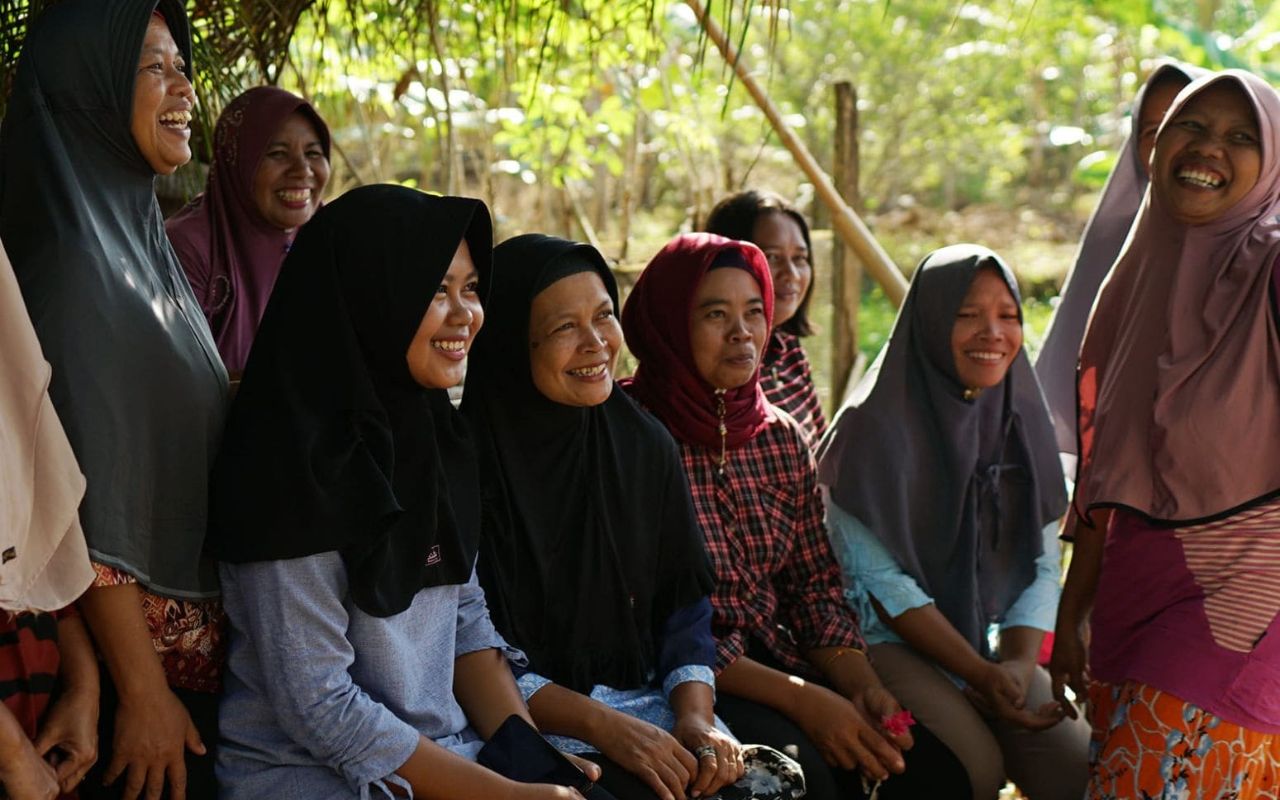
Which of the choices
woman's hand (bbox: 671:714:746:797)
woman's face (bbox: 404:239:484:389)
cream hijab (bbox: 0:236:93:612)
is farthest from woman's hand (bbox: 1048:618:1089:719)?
cream hijab (bbox: 0:236:93:612)

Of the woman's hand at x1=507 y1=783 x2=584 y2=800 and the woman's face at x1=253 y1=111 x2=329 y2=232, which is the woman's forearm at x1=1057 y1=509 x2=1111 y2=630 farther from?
the woman's face at x1=253 y1=111 x2=329 y2=232

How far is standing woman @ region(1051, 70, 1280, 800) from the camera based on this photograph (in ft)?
9.05

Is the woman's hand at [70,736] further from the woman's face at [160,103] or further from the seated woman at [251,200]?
the seated woman at [251,200]

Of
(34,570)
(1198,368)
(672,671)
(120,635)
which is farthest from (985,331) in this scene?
(34,570)

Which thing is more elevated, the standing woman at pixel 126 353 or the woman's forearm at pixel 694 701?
the standing woman at pixel 126 353

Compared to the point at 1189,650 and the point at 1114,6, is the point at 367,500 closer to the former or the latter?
the point at 1189,650

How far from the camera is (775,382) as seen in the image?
3803mm

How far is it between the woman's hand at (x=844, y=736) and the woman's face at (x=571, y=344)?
0.89 meters

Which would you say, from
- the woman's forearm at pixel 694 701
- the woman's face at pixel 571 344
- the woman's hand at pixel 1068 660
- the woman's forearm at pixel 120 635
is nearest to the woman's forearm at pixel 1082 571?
the woman's hand at pixel 1068 660

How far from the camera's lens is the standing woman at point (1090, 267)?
3.84 meters

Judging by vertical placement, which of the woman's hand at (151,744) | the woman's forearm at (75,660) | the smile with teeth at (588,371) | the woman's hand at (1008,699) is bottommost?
the woman's hand at (1008,699)

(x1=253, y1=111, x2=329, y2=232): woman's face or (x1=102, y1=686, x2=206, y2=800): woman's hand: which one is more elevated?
(x1=253, y1=111, x2=329, y2=232): woman's face

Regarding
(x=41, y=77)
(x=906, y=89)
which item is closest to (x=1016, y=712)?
(x=41, y=77)

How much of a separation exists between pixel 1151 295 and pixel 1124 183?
0.99m
